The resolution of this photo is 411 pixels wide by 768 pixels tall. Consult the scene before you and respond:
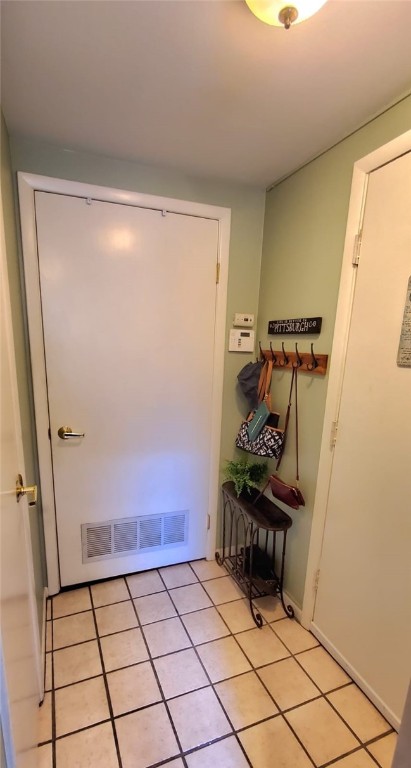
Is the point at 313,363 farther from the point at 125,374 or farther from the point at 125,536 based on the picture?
the point at 125,536

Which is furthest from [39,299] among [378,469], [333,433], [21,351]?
[378,469]

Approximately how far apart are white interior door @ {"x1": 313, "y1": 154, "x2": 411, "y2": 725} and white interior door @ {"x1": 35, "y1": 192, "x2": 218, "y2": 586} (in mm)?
816

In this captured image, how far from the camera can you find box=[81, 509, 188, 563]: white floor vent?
6.07ft

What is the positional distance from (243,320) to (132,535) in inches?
55.8

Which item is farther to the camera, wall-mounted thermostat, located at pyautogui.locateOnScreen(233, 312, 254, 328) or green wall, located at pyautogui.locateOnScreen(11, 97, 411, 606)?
wall-mounted thermostat, located at pyautogui.locateOnScreen(233, 312, 254, 328)

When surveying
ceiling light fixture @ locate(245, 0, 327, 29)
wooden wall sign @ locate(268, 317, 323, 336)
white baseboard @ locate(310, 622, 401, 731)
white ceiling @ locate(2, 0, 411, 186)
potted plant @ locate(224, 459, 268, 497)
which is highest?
white ceiling @ locate(2, 0, 411, 186)

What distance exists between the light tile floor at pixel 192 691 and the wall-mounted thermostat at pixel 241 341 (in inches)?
55.6

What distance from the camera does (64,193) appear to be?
1.52 meters

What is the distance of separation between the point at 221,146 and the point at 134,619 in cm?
229

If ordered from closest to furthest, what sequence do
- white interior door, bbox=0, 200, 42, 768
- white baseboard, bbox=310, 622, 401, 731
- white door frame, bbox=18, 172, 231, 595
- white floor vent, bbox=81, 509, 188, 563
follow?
white interior door, bbox=0, 200, 42, 768 → white baseboard, bbox=310, 622, 401, 731 → white door frame, bbox=18, 172, 231, 595 → white floor vent, bbox=81, 509, 188, 563

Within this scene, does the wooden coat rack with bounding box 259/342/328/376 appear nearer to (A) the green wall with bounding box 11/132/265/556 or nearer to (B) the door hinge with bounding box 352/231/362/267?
(A) the green wall with bounding box 11/132/265/556

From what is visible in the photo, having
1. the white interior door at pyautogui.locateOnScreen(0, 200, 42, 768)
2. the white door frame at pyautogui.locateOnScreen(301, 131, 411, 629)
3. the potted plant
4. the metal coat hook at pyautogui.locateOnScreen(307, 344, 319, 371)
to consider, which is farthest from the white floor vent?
the metal coat hook at pyautogui.locateOnScreen(307, 344, 319, 371)

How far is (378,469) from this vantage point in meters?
1.27

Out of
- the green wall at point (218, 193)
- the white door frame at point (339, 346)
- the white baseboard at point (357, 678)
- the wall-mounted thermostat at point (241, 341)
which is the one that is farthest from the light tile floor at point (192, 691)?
the wall-mounted thermostat at point (241, 341)
